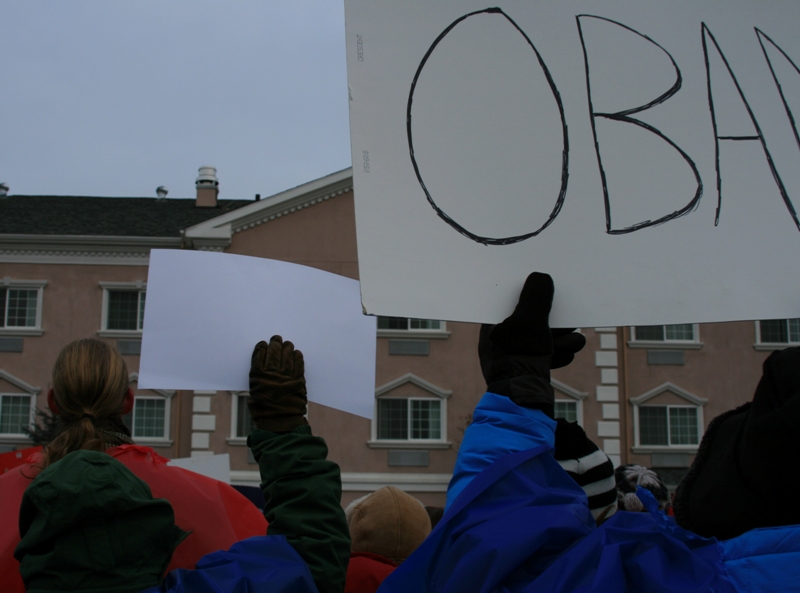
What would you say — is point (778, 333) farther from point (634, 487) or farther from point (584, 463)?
point (584, 463)

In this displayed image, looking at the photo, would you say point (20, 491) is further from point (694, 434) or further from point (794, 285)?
point (694, 434)

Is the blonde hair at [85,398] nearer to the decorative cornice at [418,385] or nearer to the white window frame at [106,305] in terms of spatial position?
the decorative cornice at [418,385]

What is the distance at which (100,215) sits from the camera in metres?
24.4

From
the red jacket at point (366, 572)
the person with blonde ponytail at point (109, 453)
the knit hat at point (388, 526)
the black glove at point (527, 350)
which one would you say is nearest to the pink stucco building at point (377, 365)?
the knit hat at point (388, 526)

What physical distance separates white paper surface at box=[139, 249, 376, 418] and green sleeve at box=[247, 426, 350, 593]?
0.92 feet

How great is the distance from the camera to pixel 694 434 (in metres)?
20.6

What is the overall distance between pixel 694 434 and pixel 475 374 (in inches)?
231

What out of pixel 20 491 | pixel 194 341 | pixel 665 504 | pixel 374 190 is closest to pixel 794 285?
pixel 374 190

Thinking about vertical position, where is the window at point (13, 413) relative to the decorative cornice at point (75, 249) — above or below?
below

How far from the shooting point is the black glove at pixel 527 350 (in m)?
1.60

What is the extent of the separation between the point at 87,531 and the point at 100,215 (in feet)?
80.2

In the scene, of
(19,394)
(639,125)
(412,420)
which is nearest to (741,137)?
(639,125)

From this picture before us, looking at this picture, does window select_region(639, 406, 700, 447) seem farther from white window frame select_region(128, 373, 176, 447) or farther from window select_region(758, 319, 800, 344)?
white window frame select_region(128, 373, 176, 447)

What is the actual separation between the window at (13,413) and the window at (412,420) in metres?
8.74
